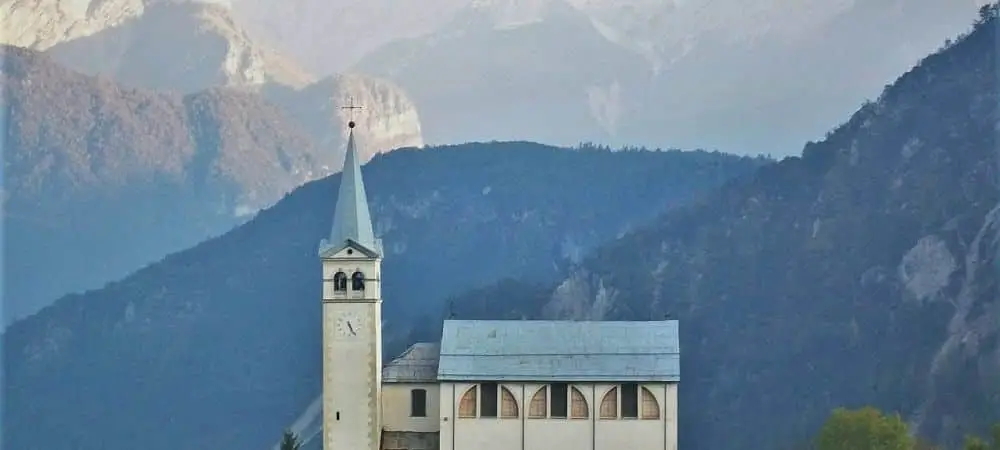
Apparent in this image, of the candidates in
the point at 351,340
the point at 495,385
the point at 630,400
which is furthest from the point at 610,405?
the point at 351,340

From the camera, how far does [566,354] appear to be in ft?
265

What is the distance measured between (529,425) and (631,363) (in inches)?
174

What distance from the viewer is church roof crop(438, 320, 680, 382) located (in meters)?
80.2

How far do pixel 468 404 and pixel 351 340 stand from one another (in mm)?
4963

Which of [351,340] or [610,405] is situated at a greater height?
[351,340]

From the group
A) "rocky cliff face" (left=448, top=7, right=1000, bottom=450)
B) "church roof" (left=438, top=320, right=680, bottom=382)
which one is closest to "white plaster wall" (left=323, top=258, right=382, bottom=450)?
"church roof" (left=438, top=320, right=680, bottom=382)

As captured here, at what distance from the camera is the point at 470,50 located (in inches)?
6501

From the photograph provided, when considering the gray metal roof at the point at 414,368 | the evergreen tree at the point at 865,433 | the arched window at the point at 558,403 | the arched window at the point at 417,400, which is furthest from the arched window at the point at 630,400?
the evergreen tree at the point at 865,433

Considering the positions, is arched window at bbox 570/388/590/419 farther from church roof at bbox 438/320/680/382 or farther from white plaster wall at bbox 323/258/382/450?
white plaster wall at bbox 323/258/382/450

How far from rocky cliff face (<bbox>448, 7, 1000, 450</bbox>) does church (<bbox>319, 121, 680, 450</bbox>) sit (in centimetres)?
3255

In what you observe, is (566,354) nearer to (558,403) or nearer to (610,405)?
(558,403)

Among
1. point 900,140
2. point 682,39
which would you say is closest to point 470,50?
point 682,39

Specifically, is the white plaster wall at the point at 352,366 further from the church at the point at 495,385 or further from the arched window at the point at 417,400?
the arched window at the point at 417,400

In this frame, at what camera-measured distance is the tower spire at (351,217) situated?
81.1 metres
